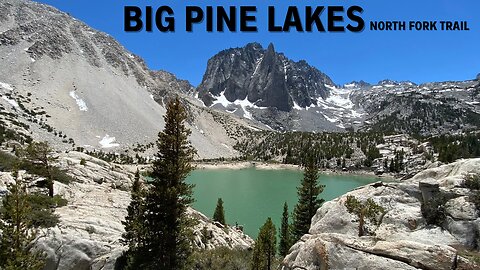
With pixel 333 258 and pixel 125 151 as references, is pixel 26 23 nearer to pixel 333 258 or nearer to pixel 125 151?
pixel 125 151

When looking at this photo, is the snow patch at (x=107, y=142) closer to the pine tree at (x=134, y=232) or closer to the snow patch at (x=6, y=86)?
the snow patch at (x=6, y=86)

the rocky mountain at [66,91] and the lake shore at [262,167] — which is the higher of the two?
the rocky mountain at [66,91]

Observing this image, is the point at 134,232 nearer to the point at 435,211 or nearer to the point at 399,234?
the point at 399,234

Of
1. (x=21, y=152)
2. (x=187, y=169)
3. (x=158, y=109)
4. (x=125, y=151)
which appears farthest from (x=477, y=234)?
(x=158, y=109)

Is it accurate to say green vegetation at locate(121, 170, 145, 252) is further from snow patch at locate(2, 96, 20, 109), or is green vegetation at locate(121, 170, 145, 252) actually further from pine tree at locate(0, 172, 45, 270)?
snow patch at locate(2, 96, 20, 109)

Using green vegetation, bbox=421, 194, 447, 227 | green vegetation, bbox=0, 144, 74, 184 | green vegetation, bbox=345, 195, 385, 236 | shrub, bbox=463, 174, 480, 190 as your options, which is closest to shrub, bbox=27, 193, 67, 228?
green vegetation, bbox=0, 144, 74, 184

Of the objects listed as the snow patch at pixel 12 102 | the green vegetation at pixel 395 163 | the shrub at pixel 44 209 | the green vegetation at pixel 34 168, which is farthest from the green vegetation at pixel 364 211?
the green vegetation at pixel 395 163
